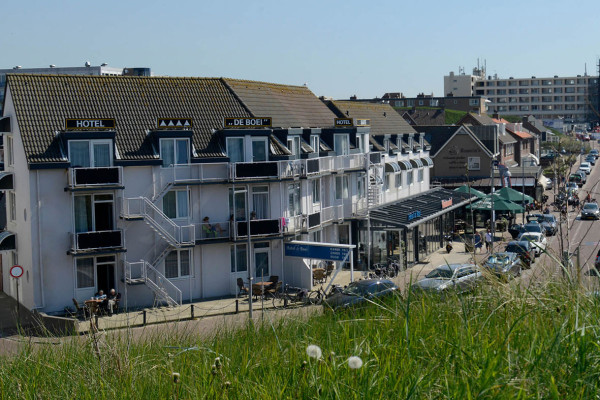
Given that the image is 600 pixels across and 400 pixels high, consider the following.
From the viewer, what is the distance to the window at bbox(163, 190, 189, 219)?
3419cm

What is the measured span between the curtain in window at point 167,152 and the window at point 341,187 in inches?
433

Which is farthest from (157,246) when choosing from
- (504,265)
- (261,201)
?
(504,265)

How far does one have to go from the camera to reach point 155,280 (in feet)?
110

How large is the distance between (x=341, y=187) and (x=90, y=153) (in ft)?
49.5

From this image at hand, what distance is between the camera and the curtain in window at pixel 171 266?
33.9 meters

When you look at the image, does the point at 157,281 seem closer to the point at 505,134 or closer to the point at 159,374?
the point at 159,374

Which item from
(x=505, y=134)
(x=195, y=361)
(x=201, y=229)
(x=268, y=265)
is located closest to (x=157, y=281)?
(x=201, y=229)

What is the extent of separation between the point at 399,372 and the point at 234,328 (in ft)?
13.9

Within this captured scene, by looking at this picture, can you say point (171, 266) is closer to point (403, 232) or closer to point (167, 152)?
point (167, 152)

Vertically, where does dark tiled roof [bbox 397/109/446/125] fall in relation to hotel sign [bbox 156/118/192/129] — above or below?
above

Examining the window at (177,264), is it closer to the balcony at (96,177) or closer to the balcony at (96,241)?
the balcony at (96,241)

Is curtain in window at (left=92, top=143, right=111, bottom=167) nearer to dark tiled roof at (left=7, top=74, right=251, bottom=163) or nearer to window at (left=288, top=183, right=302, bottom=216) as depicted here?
dark tiled roof at (left=7, top=74, right=251, bottom=163)

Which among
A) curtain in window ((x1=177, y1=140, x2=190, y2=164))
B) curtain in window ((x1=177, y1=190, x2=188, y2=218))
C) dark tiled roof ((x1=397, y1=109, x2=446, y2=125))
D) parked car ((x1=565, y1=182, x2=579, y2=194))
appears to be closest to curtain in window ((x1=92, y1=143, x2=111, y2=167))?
curtain in window ((x1=177, y1=140, x2=190, y2=164))

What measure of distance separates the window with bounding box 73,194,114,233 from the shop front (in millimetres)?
13666
